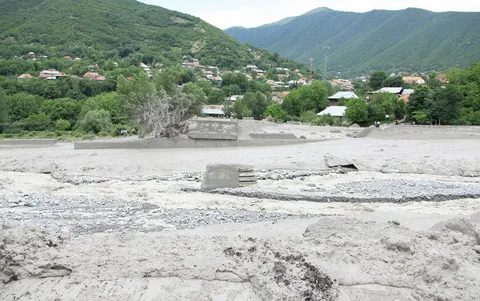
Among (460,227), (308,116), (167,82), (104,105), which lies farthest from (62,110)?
(460,227)

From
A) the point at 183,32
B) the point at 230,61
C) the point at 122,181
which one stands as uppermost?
the point at 183,32

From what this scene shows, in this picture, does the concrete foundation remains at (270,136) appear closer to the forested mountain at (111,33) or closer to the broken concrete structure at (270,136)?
the broken concrete structure at (270,136)

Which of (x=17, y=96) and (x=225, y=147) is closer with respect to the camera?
(x=225, y=147)

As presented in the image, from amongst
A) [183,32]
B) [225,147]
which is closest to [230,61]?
[183,32]

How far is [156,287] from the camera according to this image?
5863 millimetres

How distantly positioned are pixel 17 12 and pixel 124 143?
3258 inches

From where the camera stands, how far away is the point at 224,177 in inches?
553

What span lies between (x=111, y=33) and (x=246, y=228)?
95.4 m

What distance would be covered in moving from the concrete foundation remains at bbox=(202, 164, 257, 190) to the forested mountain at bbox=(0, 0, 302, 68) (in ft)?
255

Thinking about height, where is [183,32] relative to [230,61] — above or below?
above

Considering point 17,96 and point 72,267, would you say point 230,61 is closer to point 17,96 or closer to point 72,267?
point 17,96

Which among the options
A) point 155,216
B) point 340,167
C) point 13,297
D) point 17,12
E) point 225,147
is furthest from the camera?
point 17,12

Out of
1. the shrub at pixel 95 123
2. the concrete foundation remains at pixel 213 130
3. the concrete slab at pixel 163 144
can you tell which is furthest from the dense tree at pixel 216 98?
the concrete slab at pixel 163 144

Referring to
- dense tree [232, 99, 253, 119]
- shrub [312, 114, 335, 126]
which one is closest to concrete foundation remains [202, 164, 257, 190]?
shrub [312, 114, 335, 126]
